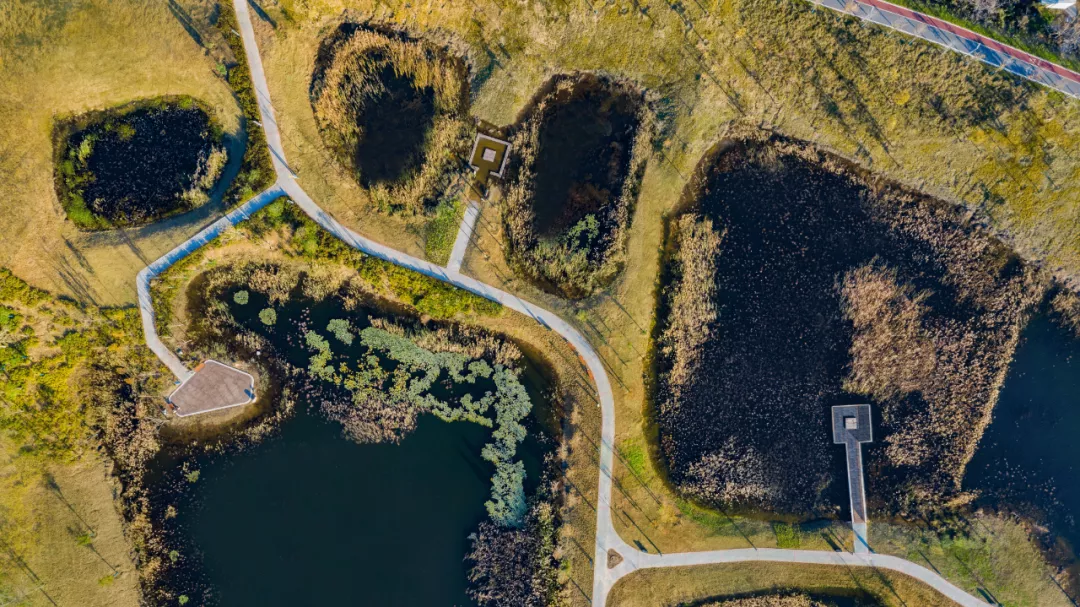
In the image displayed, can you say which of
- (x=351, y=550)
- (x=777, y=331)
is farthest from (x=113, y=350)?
(x=777, y=331)

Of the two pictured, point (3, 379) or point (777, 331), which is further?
point (777, 331)

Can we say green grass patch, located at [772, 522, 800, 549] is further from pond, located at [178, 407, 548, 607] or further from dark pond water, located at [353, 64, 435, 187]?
dark pond water, located at [353, 64, 435, 187]

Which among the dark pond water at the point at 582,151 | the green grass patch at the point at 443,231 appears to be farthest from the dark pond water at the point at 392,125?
the dark pond water at the point at 582,151

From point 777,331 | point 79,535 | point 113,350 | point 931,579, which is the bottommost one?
point 79,535

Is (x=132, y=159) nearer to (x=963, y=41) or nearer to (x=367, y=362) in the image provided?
(x=367, y=362)

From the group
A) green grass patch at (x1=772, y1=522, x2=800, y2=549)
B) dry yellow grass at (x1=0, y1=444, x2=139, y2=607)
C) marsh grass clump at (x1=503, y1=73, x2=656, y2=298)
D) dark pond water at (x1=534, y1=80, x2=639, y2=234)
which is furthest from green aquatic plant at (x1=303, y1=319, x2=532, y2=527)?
green grass patch at (x1=772, y1=522, x2=800, y2=549)

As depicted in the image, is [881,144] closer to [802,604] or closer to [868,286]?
[868,286]
